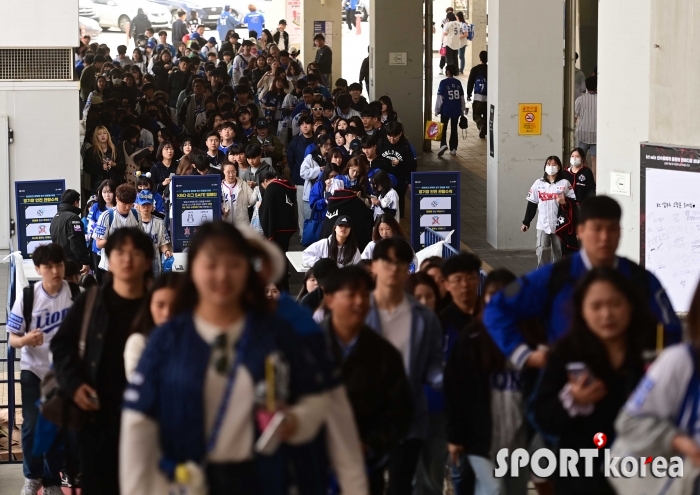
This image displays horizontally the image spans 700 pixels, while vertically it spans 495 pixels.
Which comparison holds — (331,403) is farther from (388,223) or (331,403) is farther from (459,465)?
(388,223)

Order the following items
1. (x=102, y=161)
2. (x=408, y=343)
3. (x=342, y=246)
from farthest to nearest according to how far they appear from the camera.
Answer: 1. (x=102, y=161)
2. (x=342, y=246)
3. (x=408, y=343)

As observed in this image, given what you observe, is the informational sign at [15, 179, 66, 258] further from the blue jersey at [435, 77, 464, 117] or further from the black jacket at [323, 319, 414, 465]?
the blue jersey at [435, 77, 464, 117]

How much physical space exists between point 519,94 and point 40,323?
11132mm

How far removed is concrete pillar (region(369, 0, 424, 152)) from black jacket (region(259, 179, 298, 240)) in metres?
13.4

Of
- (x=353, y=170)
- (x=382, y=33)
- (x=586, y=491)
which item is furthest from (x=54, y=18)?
(x=586, y=491)

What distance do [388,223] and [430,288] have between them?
493 centimetres

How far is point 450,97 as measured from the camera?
27391 millimetres

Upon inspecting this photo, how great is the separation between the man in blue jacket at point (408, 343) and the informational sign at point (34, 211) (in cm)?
847

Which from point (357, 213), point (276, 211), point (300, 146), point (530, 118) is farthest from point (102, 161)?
point (530, 118)

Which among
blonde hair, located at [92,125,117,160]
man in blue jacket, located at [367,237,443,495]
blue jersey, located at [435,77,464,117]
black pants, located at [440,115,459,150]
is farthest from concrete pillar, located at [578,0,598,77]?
man in blue jacket, located at [367,237,443,495]

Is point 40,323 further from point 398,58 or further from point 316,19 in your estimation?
point 316,19

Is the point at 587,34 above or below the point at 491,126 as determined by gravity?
above

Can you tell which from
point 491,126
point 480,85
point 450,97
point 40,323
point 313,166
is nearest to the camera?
point 40,323

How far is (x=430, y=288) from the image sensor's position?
271 inches
